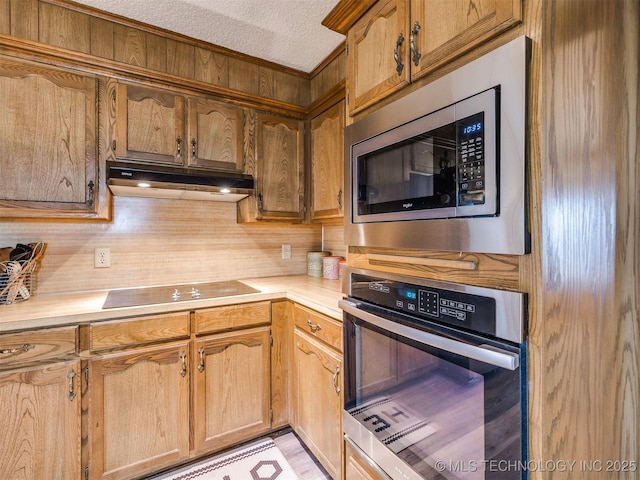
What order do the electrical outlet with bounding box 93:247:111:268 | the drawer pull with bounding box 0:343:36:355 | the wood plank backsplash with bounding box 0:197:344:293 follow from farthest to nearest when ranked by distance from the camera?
the electrical outlet with bounding box 93:247:111:268
the wood plank backsplash with bounding box 0:197:344:293
the drawer pull with bounding box 0:343:36:355

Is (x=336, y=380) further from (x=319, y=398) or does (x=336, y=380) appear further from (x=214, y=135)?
(x=214, y=135)

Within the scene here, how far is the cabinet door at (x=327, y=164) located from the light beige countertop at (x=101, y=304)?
493 mm

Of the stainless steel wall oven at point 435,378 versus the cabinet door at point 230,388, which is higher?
the stainless steel wall oven at point 435,378

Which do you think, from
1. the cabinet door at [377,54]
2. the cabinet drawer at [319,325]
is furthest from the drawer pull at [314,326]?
the cabinet door at [377,54]

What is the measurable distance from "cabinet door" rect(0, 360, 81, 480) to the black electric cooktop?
33 cm

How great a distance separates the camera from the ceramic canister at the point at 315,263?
8.00 ft

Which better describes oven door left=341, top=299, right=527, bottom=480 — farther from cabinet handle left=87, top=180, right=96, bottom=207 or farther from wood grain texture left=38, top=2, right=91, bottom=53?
wood grain texture left=38, top=2, right=91, bottom=53

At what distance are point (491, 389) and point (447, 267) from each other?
0.30 meters

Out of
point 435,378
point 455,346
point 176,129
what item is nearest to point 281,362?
point 435,378

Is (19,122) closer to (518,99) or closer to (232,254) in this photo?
(232,254)

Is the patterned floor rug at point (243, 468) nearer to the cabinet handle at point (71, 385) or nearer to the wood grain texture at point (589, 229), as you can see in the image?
the cabinet handle at point (71, 385)

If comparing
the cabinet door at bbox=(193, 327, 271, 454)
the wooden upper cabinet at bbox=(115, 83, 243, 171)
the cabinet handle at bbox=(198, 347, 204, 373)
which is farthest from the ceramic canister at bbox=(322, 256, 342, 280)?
the cabinet handle at bbox=(198, 347, 204, 373)

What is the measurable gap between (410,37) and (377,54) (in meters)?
0.17

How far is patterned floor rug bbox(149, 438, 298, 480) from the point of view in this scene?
62.3 inches
